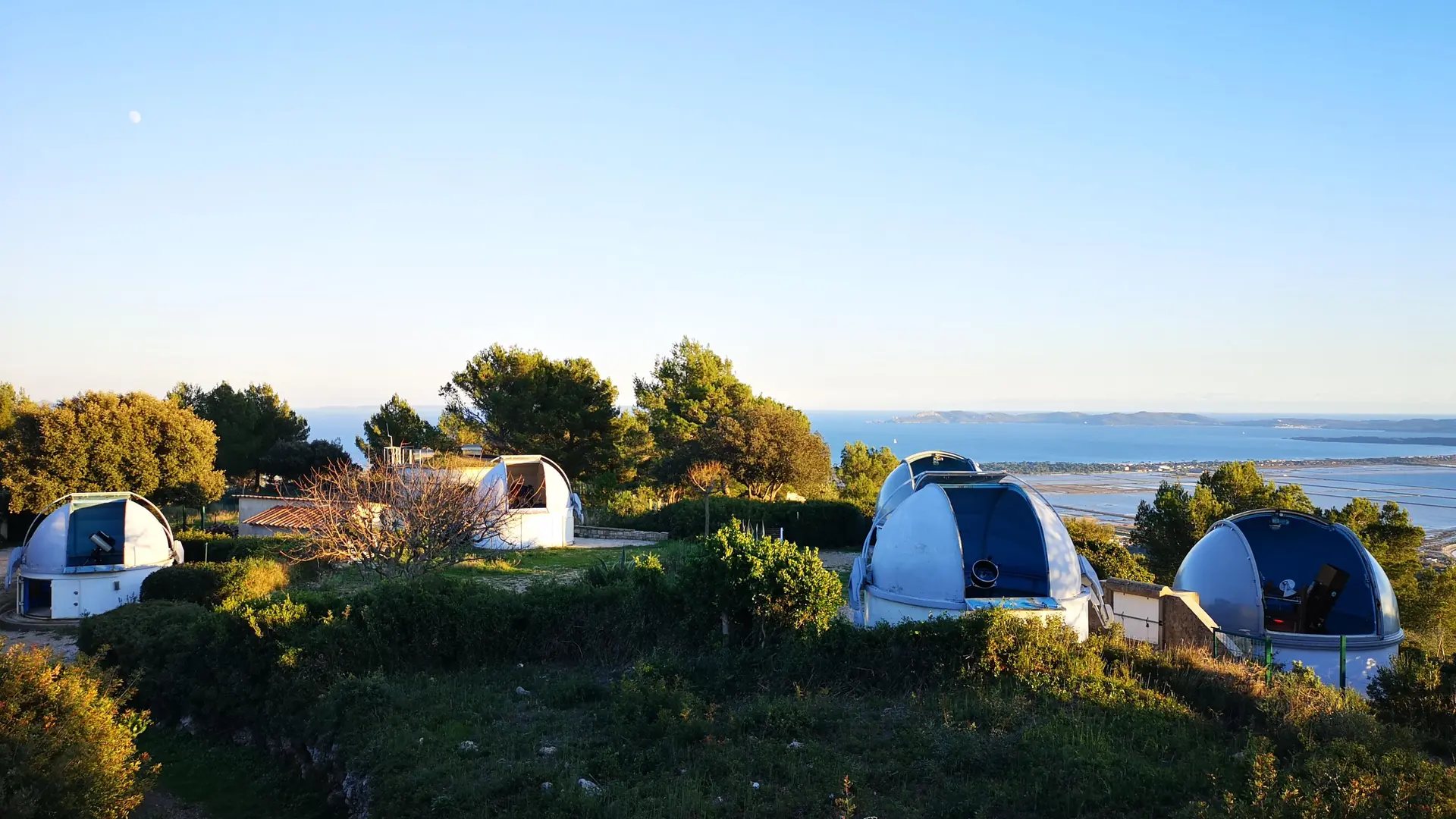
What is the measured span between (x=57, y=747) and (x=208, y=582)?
9934 mm

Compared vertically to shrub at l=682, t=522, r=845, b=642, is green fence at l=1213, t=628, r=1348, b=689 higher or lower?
lower

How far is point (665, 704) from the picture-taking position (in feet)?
26.3

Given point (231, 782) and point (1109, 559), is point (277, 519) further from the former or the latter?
point (1109, 559)

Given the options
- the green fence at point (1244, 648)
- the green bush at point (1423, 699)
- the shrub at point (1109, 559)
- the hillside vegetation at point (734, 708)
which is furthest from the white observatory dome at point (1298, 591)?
the hillside vegetation at point (734, 708)

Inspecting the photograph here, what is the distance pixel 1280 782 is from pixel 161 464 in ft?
107

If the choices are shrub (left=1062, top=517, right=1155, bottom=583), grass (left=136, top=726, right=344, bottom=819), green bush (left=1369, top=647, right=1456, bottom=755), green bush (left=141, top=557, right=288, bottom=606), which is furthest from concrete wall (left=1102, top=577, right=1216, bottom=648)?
green bush (left=141, top=557, right=288, bottom=606)

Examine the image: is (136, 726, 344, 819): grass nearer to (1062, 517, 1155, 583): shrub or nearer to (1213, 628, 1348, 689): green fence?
(1213, 628, 1348, 689): green fence

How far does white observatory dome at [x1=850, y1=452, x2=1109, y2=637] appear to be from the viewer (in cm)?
1167

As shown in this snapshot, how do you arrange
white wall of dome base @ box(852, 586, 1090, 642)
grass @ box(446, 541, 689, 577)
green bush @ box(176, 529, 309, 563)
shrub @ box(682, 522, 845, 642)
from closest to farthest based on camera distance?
shrub @ box(682, 522, 845, 642)
white wall of dome base @ box(852, 586, 1090, 642)
grass @ box(446, 541, 689, 577)
green bush @ box(176, 529, 309, 563)

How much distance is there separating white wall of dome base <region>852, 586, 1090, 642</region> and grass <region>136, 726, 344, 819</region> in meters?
6.95

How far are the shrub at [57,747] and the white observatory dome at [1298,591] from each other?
13.2 meters

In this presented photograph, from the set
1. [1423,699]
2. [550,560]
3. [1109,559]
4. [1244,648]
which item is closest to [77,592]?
[550,560]

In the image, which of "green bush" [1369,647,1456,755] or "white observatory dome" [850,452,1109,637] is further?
"white observatory dome" [850,452,1109,637]

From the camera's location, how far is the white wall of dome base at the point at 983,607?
10.8 metres
